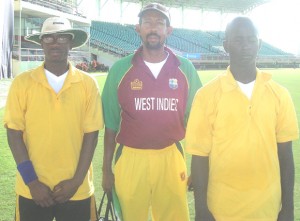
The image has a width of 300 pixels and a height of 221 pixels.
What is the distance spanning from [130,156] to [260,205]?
1.15 metres

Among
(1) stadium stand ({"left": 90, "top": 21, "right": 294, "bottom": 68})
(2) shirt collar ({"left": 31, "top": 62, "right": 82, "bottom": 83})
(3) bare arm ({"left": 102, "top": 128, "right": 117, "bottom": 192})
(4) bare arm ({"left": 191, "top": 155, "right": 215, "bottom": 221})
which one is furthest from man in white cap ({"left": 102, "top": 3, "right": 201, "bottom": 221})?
(1) stadium stand ({"left": 90, "top": 21, "right": 294, "bottom": 68})

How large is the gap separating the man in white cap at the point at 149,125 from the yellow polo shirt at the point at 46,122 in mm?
467

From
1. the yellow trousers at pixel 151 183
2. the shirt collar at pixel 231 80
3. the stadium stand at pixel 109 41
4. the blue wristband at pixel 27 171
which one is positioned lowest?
the yellow trousers at pixel 151 183


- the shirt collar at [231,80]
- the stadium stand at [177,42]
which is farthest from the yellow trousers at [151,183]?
the stadium stand at [177,42]

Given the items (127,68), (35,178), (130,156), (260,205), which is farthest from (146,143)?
(260,205)

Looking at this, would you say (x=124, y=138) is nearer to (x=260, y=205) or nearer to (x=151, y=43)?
(x=151, y=43)

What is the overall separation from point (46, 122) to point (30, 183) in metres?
0.40

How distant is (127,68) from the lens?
319 cm

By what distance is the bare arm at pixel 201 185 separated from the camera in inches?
91.5

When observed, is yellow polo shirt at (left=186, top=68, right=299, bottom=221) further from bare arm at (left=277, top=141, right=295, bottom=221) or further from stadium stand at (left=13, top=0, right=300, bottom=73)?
stadium stand at (left=13, top=0, right=300, bottom=73)

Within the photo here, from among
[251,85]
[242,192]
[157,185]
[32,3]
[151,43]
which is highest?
[32,3]

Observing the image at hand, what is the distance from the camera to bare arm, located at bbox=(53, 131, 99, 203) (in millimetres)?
2676

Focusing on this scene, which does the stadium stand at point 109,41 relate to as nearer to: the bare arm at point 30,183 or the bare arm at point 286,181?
the bare arm at point 30,183

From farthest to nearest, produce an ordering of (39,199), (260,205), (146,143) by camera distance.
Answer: (146,143), (39,199), (260,205)
